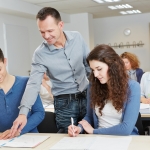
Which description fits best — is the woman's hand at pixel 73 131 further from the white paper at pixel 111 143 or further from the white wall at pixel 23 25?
the white wall at pixel 23 25

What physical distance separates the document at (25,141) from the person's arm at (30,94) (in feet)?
0.21

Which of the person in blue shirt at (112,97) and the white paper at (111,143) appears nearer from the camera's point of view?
the white paper at (111,143)

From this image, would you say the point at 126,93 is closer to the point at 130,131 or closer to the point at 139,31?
the point at 130,131

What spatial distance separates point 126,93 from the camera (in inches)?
77.7

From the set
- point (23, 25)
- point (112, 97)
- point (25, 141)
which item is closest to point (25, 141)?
point (25, 141)

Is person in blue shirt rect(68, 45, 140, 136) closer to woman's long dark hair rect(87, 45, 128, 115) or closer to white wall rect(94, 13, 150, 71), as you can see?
woman's long dark hair rect(87, 45, 128, 115)

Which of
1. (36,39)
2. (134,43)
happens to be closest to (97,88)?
(36,39)

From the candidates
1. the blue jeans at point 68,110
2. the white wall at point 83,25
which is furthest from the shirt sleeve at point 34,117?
the white wall at point 83,25

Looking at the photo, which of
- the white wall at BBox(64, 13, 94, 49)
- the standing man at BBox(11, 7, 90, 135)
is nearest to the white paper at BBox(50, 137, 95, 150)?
the standing man at BBox(11, 7, 90, 135)

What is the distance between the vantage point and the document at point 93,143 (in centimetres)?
162

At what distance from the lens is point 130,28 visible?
858cm

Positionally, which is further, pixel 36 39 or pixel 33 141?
pixel 36 39

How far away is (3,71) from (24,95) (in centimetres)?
23

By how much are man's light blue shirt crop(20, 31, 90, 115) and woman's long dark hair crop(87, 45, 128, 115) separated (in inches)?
11.6
